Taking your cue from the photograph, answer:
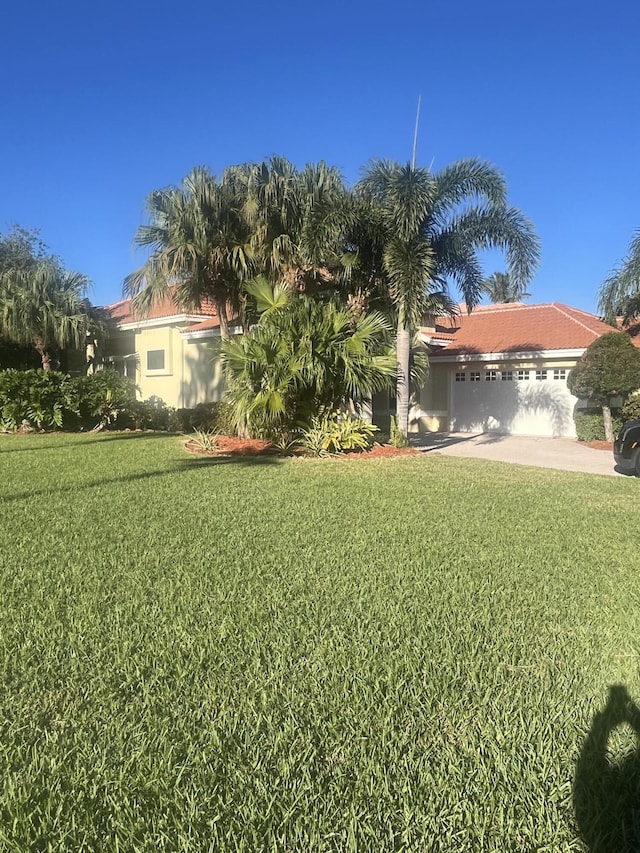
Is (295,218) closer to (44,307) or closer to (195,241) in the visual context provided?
(195,241)

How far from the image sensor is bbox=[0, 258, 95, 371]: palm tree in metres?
20.8

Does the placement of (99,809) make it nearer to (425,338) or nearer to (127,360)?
(425,338)

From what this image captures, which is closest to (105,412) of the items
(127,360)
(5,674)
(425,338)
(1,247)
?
(127,360)

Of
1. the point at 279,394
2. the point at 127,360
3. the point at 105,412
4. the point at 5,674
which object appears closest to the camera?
the point at 5,674

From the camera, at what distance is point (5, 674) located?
3.27 m

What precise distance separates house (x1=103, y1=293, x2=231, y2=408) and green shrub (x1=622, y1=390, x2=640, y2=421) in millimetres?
13137

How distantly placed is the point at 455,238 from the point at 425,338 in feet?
24.9

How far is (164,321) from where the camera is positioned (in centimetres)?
2272

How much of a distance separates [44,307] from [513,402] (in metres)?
17.2

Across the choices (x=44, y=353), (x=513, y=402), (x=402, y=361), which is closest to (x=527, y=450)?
(x=402, y=361)

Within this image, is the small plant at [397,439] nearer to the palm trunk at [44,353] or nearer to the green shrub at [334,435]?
the green shrub at [334,435]

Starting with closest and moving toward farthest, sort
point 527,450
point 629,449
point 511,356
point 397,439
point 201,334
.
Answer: point 629,449, point 397,439, point 527,450, point 201,334, point 511,356

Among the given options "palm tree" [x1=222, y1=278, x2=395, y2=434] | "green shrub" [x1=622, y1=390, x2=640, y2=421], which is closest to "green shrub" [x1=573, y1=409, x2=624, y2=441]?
"green shrub" [x1=622, y1=390, x2=640, y2=421]

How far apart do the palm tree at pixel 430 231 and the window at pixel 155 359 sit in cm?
1147
